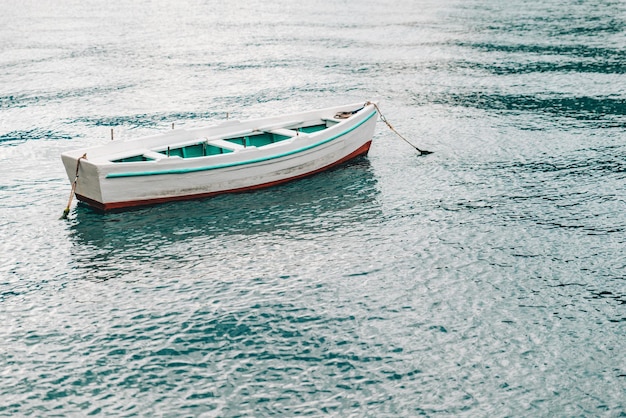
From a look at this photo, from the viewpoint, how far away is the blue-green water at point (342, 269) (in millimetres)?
12961

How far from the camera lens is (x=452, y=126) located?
30.3 metres

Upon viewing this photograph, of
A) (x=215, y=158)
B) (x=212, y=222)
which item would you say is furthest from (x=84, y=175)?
(x=212, y=222)

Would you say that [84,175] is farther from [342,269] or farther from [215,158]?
[342,269]

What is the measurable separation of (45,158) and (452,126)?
1564 centimetres

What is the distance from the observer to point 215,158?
21266 millimetres

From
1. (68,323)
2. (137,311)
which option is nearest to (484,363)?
(137,311)

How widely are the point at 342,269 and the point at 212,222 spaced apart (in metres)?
4.55

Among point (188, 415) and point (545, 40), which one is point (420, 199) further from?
point (545, 40)

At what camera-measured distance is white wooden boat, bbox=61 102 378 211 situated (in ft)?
66.9

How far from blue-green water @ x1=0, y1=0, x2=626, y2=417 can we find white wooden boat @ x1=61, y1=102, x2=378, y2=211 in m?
0.51

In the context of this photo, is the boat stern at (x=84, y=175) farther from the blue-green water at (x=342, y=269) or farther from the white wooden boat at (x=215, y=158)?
the blue-green water at (x=342, y=269)

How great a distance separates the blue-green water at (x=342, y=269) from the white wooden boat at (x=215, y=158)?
508 mm

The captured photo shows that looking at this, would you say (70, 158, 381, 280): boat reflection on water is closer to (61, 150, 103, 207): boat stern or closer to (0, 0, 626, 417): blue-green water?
(0, 0, 626, 417): blue-green water

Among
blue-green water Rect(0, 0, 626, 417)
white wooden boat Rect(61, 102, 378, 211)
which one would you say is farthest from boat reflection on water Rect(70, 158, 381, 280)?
white wooden boat Rect(61, 102, 378, 211)
